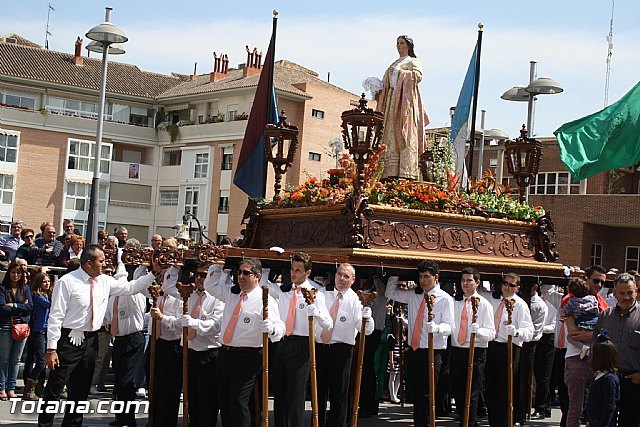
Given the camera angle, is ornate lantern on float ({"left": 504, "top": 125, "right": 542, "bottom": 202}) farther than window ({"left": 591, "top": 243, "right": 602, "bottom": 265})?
No

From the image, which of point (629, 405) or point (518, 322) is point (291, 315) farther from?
point (629, 405)

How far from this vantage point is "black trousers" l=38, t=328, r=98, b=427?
968cm

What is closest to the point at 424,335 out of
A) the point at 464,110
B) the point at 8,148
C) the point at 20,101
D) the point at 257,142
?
the point at 257,142

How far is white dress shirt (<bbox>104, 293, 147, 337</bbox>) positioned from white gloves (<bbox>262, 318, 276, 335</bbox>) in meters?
2.75

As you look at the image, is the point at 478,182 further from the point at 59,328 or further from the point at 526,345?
the point at 59,328

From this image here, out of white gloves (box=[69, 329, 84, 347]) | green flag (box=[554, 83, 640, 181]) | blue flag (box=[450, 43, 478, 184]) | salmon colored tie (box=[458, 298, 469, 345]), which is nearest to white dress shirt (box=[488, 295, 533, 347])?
salmon colored tie (box=[458, 298, 469, 345])

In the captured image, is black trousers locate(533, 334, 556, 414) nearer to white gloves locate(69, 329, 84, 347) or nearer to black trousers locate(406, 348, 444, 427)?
black trousers locate(406, 348, 444, 427)

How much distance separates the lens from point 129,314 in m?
11.5

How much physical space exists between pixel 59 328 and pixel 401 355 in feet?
19.3

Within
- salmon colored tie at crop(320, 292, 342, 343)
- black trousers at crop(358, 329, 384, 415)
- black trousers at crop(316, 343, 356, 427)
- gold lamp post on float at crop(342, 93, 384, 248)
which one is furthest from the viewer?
black trousers at crop(358, 329, 384, 415)

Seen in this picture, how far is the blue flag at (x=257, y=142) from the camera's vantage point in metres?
18.4

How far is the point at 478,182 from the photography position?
43.8 ft

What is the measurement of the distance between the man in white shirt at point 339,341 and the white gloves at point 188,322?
1277mm

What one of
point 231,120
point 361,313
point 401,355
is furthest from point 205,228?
point 361,313
